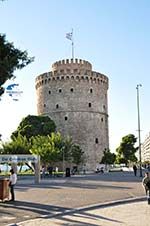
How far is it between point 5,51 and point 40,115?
60.0 m

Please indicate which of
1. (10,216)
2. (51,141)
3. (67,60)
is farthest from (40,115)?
(10,216)

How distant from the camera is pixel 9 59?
10.9 metres

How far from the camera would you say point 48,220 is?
37.9ft

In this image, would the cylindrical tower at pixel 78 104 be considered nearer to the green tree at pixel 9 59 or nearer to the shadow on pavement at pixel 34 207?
the shadow on pavement at pixel 34 207

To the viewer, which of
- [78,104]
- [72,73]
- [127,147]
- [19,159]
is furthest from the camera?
[127,147]

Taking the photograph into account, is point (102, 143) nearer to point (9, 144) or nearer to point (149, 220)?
point (9, 144)

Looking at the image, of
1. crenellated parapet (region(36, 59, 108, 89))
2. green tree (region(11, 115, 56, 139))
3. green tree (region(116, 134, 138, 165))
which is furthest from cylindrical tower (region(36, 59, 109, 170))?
green tree (region(116, 134, 138, 165))

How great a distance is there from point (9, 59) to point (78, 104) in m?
57.5

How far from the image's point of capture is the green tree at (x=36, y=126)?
2598 inches

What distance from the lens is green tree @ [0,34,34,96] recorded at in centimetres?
1072

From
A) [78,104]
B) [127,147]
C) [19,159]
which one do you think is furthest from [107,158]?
[19,159]

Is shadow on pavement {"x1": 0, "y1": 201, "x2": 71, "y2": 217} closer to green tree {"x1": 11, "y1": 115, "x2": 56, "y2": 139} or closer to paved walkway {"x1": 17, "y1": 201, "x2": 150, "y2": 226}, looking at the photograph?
paved walkway {"x1": 17, "y1": 201, "x2": 150, "y2": 226}

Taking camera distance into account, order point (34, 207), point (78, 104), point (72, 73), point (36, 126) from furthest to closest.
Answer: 1. point (72, 73)
2. point (78, 104)
3. point (36, 126)
4. point (34, 207)

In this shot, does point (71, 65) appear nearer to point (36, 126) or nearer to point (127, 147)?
point (36, 126)
